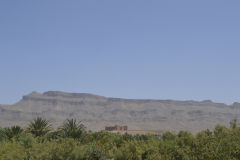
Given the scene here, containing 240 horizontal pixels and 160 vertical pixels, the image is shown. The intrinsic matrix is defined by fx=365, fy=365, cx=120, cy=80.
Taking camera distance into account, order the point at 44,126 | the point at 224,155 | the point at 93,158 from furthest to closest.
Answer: the point at 44,126
the point at 93,158
the point at 224,155

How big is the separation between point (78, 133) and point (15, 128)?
780cm

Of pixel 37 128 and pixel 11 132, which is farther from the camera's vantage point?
pixel 37 128

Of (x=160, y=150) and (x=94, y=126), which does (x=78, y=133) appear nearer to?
(x=160, y=150)

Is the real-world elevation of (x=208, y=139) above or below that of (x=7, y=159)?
above

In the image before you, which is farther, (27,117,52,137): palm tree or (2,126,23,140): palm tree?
(27,117,52,137): palm tree

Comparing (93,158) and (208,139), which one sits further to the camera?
(93,158)

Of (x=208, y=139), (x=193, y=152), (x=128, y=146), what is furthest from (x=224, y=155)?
(x=128, y=146)

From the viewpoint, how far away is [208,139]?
26609mm

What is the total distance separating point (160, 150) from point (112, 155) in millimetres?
3583

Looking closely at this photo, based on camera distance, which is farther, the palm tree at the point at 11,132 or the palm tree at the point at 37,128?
the palm tree at the point at 37,128

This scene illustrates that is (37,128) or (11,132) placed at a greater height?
(37,128)

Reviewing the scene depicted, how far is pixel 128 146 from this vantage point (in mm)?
27281

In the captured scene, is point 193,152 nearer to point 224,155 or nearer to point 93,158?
point 224,155

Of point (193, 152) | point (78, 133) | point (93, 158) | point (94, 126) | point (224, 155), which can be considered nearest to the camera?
point (224, 155)
